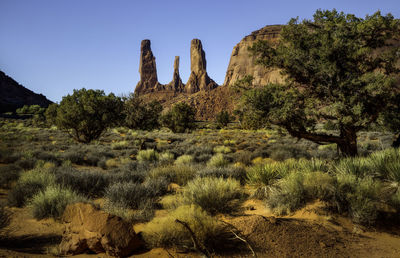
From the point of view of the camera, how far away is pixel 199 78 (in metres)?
155

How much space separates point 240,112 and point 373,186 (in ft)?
17.2

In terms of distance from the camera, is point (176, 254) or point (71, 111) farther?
point (71, 111)

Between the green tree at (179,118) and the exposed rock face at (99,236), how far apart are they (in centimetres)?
3319

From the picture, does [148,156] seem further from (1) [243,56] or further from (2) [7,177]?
(1) [243,56]

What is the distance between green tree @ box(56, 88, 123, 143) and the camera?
17.7m

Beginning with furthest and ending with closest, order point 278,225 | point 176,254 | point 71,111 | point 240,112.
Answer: point 71,111 < point 240,112 < point 278,225 < point 176,254

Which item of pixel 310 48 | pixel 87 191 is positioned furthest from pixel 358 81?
pixel 87 191

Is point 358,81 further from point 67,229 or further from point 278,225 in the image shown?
point 67,229

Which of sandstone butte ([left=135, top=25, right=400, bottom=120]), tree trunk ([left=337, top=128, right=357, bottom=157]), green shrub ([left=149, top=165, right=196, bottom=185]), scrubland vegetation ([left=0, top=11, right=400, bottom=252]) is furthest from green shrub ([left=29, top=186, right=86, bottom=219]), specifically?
sandstone butte ([left=135, top=25, right=400, bottom=120])

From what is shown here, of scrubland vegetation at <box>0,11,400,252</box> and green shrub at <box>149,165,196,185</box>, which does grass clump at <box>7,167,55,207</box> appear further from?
green shrub at <box>149,165,196,185</box>

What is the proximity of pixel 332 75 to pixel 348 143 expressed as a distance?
2.96 m

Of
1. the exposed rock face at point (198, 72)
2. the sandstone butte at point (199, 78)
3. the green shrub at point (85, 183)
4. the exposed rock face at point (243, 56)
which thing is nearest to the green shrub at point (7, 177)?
the green shrub at point (85, 183)

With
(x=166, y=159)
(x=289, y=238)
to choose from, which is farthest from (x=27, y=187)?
(x=166, y=159)

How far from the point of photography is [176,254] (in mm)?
3107
